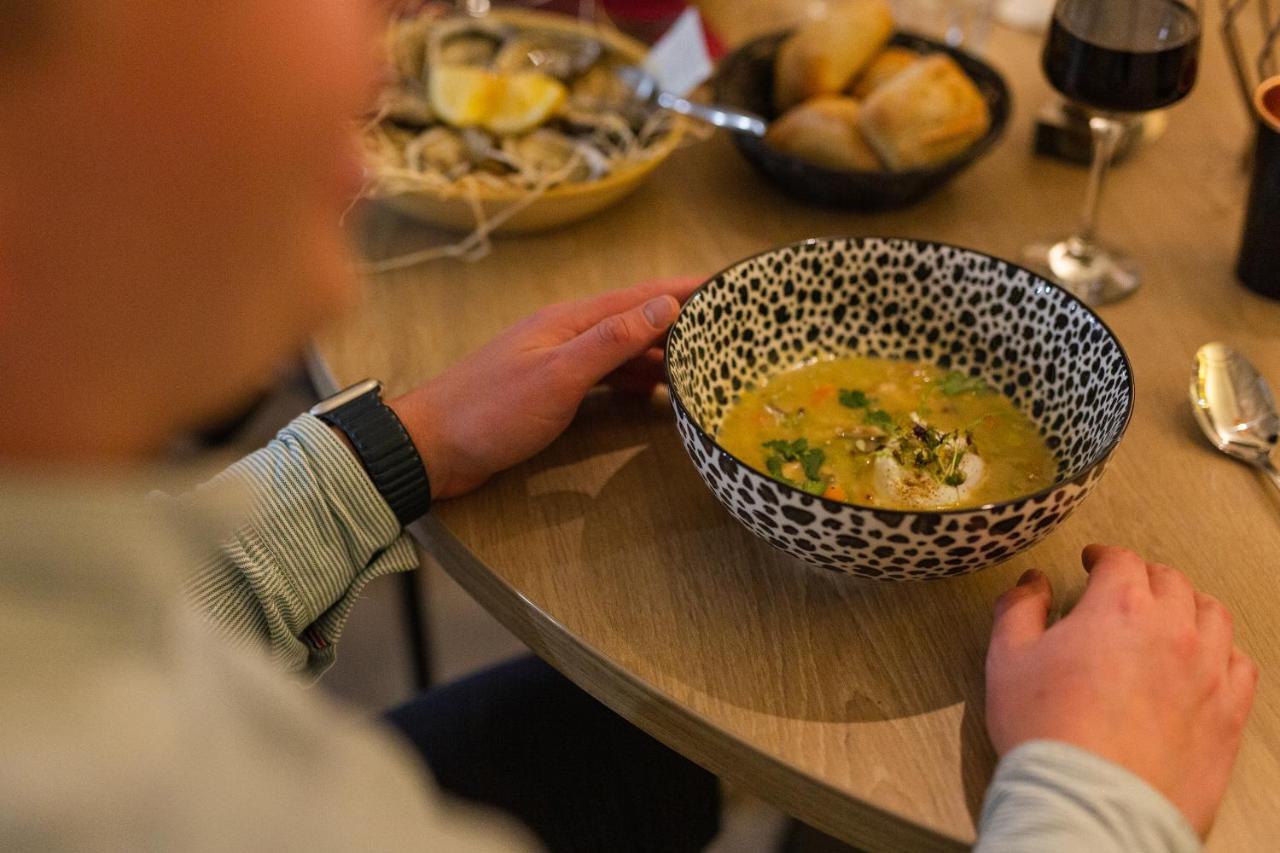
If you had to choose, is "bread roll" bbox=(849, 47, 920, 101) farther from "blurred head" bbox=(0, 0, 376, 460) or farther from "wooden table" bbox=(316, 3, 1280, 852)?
"blurred head" bbox=(0, 0, 376, 460)

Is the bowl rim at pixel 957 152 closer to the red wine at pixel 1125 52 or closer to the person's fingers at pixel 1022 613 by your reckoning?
the red wine at pixel 1125 52

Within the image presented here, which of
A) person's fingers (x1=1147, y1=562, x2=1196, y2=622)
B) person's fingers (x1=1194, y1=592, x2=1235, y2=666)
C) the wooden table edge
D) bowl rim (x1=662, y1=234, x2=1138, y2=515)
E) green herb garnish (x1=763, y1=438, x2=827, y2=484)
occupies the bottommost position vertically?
the wooden table edge

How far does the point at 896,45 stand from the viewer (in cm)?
151

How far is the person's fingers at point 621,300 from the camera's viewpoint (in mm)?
→ 1041

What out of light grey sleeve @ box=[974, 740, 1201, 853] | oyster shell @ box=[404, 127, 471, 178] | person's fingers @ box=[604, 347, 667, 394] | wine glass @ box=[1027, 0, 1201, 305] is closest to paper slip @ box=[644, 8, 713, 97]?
oyster shell @ box=[404, 127, 471, 178]

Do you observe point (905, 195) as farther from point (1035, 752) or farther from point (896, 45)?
point (1035, 752)

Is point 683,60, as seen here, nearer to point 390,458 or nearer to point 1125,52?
point 1125,52

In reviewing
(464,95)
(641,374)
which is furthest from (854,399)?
(464,95)

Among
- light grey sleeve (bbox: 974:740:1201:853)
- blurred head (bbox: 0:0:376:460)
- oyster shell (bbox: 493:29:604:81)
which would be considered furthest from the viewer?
oyster shell (bbox: 493:29:604:81)

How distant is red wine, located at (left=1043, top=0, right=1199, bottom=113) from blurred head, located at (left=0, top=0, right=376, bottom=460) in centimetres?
82

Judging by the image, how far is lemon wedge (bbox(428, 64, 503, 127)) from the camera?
139cm

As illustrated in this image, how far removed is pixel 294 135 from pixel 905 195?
92cm

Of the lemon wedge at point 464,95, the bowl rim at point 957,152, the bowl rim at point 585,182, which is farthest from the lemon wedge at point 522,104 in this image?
the bowl rim at point 957,152

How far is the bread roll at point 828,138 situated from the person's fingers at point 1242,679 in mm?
708
